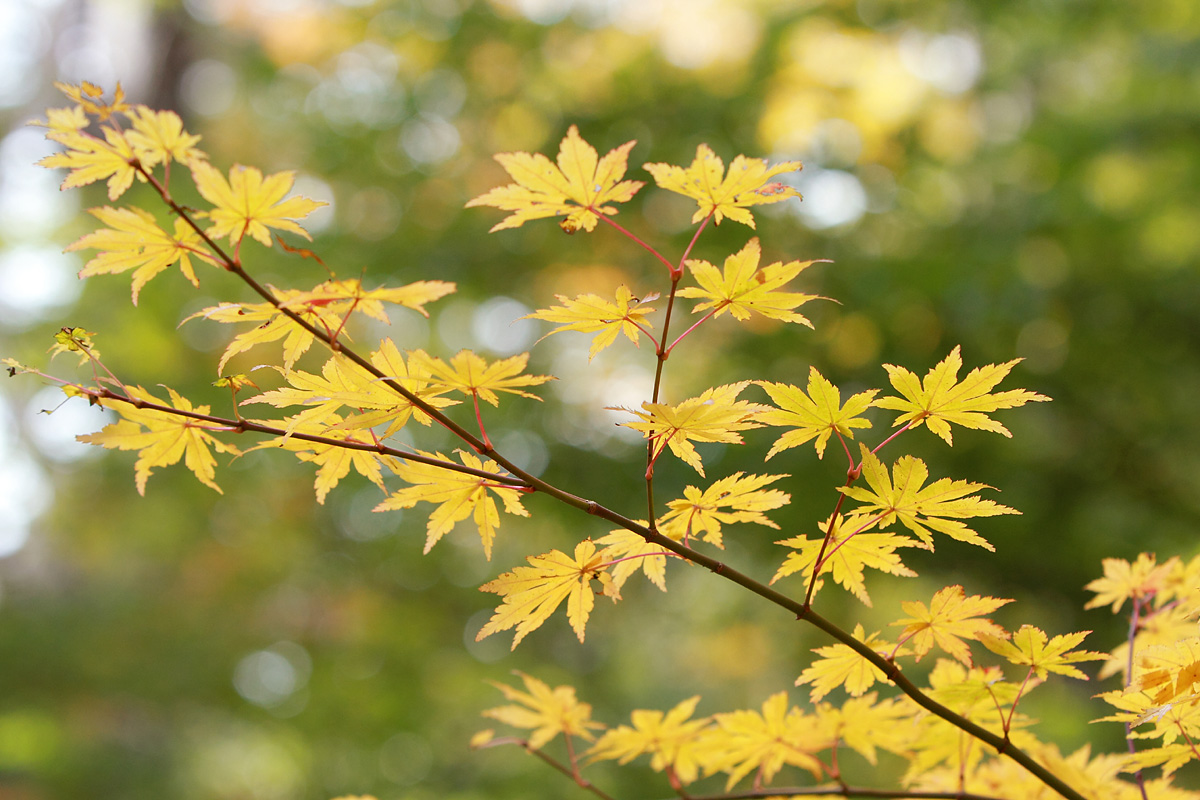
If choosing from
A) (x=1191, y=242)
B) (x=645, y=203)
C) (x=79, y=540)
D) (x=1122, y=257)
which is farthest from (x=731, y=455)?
(x=79, y=540)

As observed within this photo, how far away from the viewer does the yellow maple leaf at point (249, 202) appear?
773 millimetres

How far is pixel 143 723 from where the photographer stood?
17.6 ft

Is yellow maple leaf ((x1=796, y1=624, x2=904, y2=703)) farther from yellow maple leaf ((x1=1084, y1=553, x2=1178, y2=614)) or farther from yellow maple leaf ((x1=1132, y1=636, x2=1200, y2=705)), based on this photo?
yellow maple leaf ((x1=1084, y1=553, x2=1178, y2=614))

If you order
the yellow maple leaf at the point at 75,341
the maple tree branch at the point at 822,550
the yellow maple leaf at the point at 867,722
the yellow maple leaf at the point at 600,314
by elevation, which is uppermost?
the yellow maple leaf at the point at 600,314

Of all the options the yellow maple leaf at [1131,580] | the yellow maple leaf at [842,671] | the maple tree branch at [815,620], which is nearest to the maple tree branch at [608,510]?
the maple tree branch at [815,620]

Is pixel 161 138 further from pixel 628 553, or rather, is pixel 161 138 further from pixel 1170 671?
pixel 1170 671

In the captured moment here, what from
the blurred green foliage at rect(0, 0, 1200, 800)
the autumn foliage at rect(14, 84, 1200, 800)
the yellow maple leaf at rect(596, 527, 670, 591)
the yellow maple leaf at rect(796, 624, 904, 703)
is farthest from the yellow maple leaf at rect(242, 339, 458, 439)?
the blurred green foliage at rect(0, 0, 1200, 800)

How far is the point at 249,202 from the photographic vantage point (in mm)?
790

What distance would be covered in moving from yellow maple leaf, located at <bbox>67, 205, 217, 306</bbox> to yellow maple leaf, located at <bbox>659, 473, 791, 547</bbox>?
21.2 inches

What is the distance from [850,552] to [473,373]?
459 mm

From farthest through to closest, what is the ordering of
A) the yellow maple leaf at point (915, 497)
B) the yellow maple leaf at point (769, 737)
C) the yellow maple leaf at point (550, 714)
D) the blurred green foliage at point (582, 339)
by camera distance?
1. the blurred green foliage at point (582, 339)
2. the yellow maple leaf at point (550, 714)
3. the yellow maple leaf at point (769, 737)
4. the yellow maple leaf at point (915, 497)

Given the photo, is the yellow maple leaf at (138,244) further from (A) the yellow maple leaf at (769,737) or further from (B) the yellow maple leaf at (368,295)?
(A) the yellow maple leaf at (769,737)

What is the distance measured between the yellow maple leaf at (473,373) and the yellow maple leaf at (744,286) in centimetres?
18

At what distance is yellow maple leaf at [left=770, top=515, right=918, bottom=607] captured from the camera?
817mm
